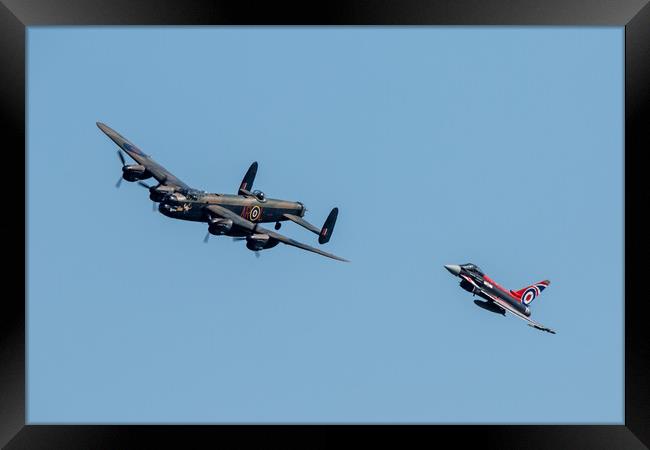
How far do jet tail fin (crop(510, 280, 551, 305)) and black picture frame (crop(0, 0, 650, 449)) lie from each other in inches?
1059

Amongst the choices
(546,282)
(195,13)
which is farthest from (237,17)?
(546,282)

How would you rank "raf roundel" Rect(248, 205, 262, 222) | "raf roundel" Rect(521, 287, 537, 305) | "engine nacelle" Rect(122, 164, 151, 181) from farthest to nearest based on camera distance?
1. "raf roundel" Rect(521, 287, 537, 305)
2. "raf roundel" Rect(248, 205, 262, 222)
3. "engine nacelle" Rect(122, 164, 151, 181)

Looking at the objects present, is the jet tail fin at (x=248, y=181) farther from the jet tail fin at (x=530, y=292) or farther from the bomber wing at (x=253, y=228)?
the jet tail fin at (x=530, y=292)

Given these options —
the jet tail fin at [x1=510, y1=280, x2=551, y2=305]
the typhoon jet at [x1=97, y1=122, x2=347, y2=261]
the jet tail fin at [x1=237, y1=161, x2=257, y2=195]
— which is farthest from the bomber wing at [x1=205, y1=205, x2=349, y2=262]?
the jet tail fin at [x1=510, y1=280, x2=551, y2=305]

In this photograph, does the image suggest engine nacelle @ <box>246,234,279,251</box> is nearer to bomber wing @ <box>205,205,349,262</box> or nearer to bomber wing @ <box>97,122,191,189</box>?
bomber wing @ <box>205,205,349,262</box>

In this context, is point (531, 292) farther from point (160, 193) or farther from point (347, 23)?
point (347, 23)

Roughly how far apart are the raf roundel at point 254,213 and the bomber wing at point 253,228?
7.78 ft

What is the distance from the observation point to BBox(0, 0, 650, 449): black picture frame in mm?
56281

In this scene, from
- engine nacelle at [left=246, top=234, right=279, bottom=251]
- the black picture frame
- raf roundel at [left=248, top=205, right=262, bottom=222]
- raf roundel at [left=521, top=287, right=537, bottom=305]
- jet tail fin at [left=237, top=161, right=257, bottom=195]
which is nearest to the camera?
the black picture frame

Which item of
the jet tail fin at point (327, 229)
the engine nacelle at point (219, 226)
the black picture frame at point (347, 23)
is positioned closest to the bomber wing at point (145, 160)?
the engine nacelle at point (219, 226)

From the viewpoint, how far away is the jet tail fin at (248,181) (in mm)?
85250

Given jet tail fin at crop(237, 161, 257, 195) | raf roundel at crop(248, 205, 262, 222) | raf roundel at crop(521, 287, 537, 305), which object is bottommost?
raf roundel at crop(521, 287, 537, 305)

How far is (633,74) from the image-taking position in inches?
2271

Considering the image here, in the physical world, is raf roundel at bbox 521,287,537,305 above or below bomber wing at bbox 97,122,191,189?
below
